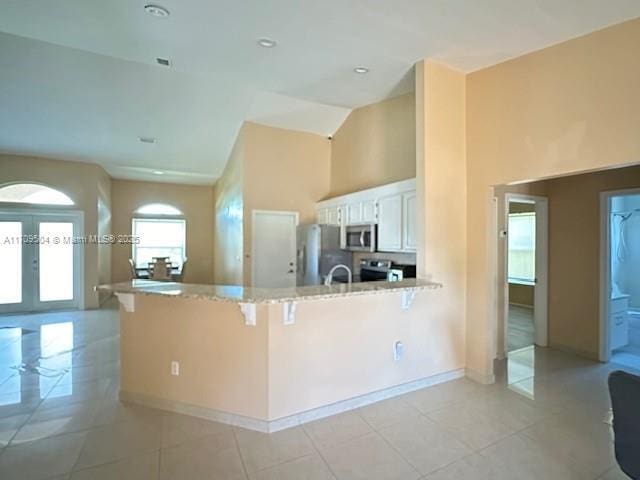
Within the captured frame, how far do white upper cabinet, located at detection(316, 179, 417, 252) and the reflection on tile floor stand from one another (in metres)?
1.68

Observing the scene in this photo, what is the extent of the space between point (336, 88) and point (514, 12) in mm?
2097

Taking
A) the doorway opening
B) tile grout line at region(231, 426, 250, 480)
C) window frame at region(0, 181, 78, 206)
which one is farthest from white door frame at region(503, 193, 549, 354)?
window frame at region(0, 181, 78, 206)

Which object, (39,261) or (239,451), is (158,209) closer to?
(39,261)

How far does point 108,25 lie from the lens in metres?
2.97

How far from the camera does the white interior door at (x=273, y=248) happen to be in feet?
19.0

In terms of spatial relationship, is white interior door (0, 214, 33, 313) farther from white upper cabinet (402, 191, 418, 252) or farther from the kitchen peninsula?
white upper cabinet (402, 191, 418, 252)

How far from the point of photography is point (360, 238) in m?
4.83

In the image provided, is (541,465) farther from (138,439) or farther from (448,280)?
(138,439)

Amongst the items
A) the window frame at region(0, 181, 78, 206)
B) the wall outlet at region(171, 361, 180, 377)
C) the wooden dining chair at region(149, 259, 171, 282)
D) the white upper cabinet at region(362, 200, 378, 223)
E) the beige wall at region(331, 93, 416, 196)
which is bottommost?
the wall outlet at region(171, 361, 180, 377)

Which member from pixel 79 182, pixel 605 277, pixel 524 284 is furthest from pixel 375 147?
pixel 79 182

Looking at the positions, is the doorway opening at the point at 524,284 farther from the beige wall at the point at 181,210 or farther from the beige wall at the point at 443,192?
the beige wall at the point at 181,210

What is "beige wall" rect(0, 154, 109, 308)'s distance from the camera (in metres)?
6.45

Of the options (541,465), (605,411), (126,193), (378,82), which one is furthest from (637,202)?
(126,193)

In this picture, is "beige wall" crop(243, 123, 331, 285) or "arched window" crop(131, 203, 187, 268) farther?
"arched window" crop(131, 203, 187, 268)
